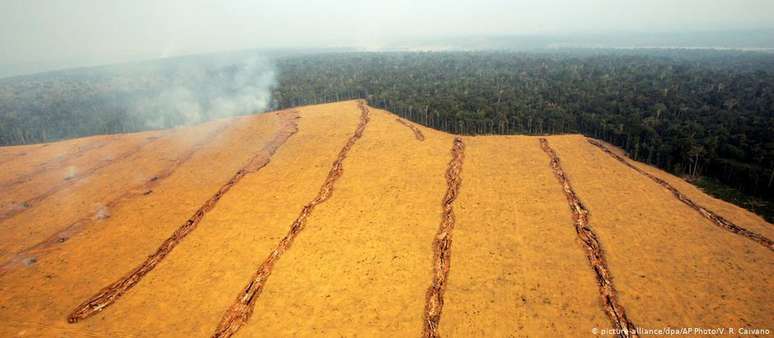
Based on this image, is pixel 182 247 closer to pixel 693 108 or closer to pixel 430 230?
pixel 430 230

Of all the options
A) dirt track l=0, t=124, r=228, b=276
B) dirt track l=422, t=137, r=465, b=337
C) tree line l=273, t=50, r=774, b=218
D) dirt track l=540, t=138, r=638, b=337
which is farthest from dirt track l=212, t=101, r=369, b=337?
tree line l=273, t=50, r=774, b=218

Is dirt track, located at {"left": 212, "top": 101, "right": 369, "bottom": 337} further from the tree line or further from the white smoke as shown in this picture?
the white smoke

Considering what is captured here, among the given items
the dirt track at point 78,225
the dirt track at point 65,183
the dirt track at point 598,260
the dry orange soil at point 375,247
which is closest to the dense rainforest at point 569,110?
the dry orange soil at point 375,247

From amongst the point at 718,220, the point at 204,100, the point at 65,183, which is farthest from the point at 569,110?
the point at 204,100

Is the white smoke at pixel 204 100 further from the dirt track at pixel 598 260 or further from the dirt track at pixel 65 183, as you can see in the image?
the dirt track at pixel 598 260

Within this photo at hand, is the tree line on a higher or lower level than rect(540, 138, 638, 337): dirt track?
higher

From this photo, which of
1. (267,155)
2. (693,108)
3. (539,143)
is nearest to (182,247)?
(267,155)

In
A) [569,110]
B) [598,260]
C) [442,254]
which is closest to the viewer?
[598,260]

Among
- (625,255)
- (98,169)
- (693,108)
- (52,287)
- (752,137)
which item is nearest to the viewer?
(52,287)

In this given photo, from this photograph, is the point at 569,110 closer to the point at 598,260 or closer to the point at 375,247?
the point at 598,260
